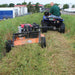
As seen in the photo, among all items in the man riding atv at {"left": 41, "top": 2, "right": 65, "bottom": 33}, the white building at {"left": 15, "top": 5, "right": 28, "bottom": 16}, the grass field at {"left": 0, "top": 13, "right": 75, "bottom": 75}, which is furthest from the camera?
the white building at {"left": 15, "top": 5, "right": 28, "bottom": 16}

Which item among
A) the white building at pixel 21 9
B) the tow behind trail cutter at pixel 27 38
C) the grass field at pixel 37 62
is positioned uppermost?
the white building at pixel 21 9

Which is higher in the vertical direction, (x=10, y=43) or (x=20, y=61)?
(x=10, y=43)

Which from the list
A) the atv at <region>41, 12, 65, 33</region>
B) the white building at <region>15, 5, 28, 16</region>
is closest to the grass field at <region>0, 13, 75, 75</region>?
the atv at <region>41, 12, 65, 33</region>

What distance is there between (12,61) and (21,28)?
152 cm

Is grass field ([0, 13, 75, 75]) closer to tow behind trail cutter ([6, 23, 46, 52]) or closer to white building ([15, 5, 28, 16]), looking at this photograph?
tow behind trail cutter ([6, 23, 46, 52])

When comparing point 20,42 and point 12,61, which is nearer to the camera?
point 12,61

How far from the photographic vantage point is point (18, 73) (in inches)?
95.4

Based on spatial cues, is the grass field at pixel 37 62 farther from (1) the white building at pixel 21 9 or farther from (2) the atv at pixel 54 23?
(1) the white building at pixel 21 9

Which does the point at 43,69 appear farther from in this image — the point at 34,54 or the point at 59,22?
the point at 59,22

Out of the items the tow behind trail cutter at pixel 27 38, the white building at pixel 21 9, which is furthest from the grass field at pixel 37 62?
the white building at pixel 21 9

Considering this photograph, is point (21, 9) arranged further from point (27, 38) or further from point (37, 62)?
point (37, 62)

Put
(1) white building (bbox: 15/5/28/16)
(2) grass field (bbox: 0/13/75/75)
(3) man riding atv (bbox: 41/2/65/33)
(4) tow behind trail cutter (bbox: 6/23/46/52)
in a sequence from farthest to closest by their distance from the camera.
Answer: (1) white building (bbox: 15/5/28/16), (3) man riding atv (bbox: 41/2/65/33), (4) tow behind trail cutter (bbox: 6/23/46/52), (2) grass field (bbox: 0/13/75/75)

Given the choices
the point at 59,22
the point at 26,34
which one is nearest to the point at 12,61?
the point at 26,34

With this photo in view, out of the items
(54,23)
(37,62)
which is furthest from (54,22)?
(37,62)
